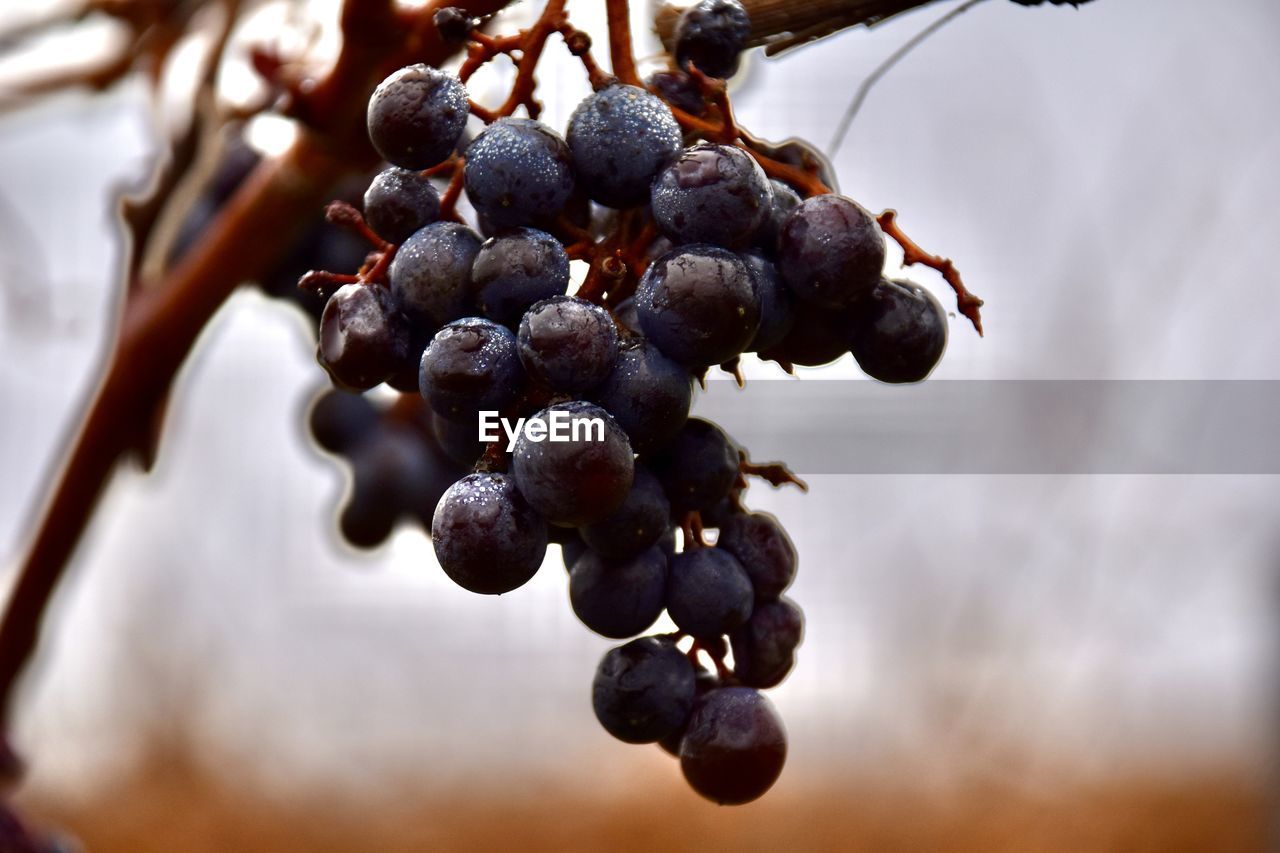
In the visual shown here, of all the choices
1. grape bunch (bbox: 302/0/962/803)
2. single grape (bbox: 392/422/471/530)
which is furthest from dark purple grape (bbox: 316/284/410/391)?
single grape (bbox: 392/422/471/530)

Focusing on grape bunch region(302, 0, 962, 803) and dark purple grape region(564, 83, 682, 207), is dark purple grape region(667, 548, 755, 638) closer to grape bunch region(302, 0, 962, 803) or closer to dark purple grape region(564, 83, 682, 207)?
grape bunch region(302, 0, 962, 803)

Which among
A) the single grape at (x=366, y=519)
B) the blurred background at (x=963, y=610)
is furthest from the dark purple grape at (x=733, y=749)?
the blurred background at (x=963, y=610)

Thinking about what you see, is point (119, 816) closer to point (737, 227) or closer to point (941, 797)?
point (941, 797)

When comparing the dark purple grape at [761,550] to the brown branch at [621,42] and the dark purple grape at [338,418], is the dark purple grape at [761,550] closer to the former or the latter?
the brown branch at [621,42]

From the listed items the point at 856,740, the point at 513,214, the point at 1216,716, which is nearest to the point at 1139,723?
the point at 1216,716

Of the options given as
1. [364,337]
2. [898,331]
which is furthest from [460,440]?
[898,331]
